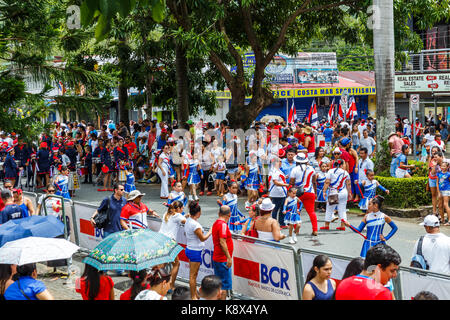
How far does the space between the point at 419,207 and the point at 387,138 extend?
2.35 metres

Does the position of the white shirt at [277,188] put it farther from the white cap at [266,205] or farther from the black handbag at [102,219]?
the black handbag at [102,219]

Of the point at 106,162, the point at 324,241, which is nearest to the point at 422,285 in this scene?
the point at 324,241

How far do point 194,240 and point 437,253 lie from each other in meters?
3.39

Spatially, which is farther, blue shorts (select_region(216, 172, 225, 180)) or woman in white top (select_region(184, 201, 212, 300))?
blue shorts (select_region(216, 172, 225, 180))

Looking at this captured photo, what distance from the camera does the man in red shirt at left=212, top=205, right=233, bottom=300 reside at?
813 cm

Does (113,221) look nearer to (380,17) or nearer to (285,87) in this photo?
(380,17)

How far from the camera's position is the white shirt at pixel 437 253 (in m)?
7.22

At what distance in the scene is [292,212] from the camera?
11.9 meters

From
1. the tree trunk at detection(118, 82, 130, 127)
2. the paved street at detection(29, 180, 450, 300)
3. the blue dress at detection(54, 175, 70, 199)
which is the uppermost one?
the tree trunk at detection(118, 82, 130, 127)

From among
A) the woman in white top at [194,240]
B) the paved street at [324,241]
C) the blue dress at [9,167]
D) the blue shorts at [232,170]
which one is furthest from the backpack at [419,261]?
the blue dress at [9,167]

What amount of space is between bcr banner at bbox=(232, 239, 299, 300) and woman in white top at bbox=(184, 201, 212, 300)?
52 cm

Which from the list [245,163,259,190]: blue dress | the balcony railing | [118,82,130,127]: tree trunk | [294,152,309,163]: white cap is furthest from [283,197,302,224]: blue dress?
the balcony railing

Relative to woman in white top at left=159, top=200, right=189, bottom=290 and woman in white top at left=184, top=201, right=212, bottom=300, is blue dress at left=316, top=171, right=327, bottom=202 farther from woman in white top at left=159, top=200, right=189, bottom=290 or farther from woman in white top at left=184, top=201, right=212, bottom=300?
woman in white top at left=184, top=201, right=212, bottom=300

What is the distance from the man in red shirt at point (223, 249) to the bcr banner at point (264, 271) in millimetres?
315
